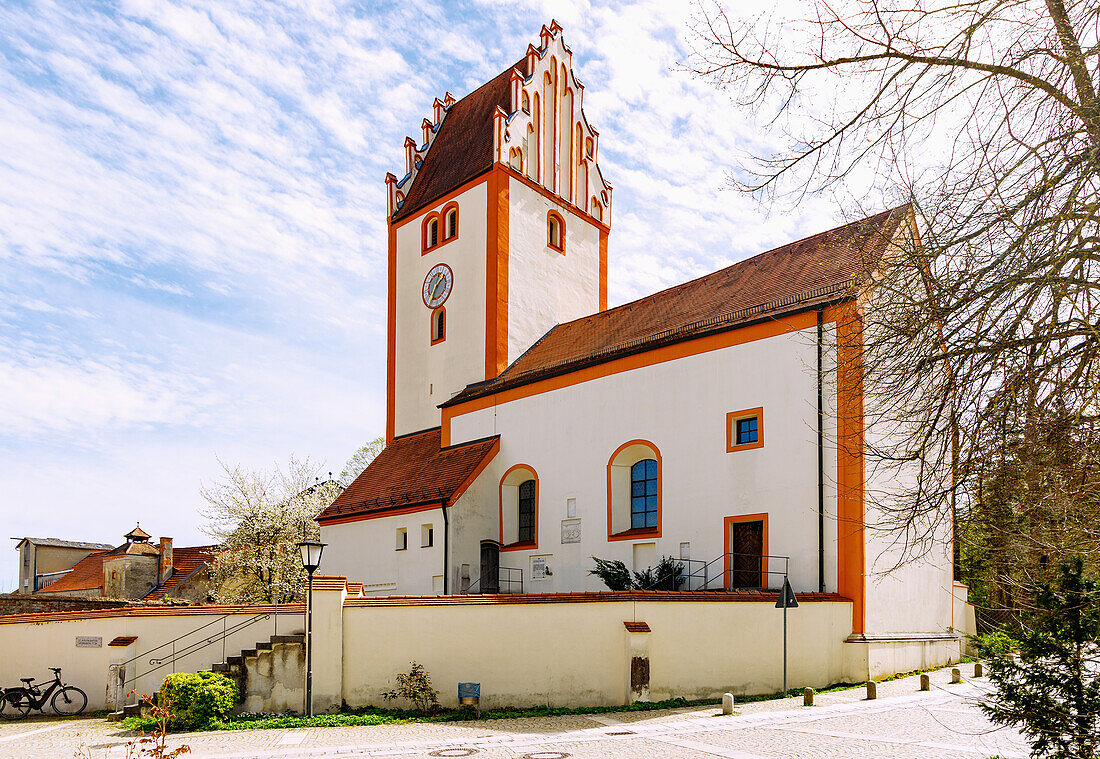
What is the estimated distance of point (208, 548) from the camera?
5266 cm

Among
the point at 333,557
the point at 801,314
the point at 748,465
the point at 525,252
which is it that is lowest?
the point at 333,557

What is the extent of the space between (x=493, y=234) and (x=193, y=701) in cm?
1877

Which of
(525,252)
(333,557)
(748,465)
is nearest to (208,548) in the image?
(333,557)

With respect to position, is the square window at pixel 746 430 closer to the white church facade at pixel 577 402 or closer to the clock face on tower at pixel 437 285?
the white church facade at pixel 577 402

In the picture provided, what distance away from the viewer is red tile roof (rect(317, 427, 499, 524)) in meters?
26.2

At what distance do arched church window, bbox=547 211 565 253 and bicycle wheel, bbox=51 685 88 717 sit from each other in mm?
20560

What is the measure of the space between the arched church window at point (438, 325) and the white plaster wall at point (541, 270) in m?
3.11

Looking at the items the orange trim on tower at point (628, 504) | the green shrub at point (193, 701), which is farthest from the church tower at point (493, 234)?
Result: the green shrub at point (193, 701)

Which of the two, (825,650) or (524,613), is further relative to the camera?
(825,650)

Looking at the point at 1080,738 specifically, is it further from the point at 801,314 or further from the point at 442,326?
the point at 442,326

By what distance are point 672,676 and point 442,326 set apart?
18.4 metres

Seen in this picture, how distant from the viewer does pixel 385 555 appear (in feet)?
91.4

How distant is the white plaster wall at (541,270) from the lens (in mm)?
30203

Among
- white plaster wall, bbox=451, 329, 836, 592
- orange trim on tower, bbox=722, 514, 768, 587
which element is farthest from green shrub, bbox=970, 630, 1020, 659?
orange trim on tower, bbox=722, 514, 768, 587
